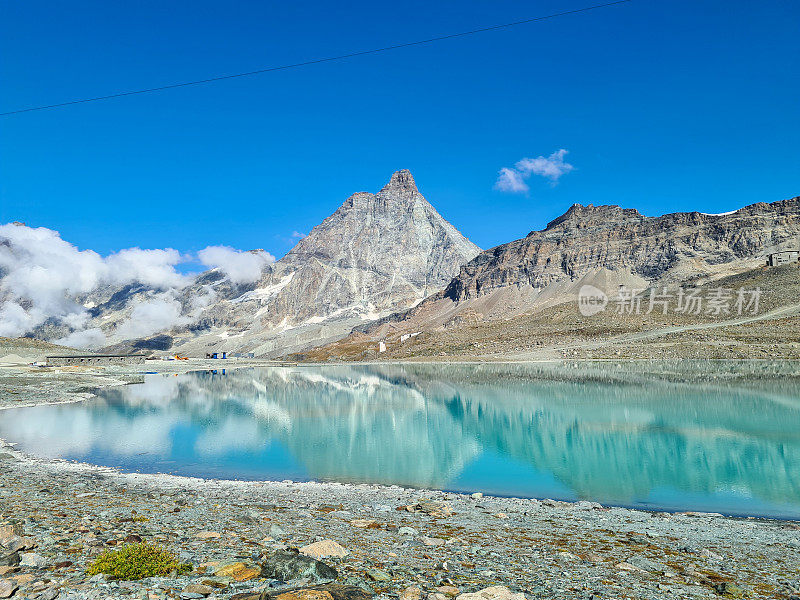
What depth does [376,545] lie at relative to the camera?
987 cm

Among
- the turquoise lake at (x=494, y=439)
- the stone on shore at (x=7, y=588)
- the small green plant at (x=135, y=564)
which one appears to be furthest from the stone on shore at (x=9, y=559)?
the turquoise lake at (x=494, y=439)

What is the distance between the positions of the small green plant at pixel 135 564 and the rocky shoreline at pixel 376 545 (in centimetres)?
18

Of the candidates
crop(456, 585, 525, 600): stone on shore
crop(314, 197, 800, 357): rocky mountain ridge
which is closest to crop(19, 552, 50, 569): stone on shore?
crop(456, 585, 525, 600): stone on shore

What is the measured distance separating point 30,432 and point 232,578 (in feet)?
99.2

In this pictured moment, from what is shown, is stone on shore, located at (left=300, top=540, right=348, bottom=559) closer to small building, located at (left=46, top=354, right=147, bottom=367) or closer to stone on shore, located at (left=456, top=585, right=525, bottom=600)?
stone on shore, located at (left=456, top=585, right=525, bottom=600)

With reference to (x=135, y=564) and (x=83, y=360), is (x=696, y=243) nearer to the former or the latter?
(x=83, y=360)

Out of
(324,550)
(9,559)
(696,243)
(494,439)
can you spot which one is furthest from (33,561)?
(696,243)

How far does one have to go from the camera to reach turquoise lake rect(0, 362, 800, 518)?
62.7 feet

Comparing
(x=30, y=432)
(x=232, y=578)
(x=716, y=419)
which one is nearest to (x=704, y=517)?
(x=232, y=578)

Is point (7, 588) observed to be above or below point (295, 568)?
above

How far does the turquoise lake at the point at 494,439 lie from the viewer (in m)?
19.1

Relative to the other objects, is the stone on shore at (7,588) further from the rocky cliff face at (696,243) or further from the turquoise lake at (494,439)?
the rocky cliff face at (696,243)

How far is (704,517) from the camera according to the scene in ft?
46.0

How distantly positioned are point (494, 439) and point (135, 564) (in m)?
25.1
